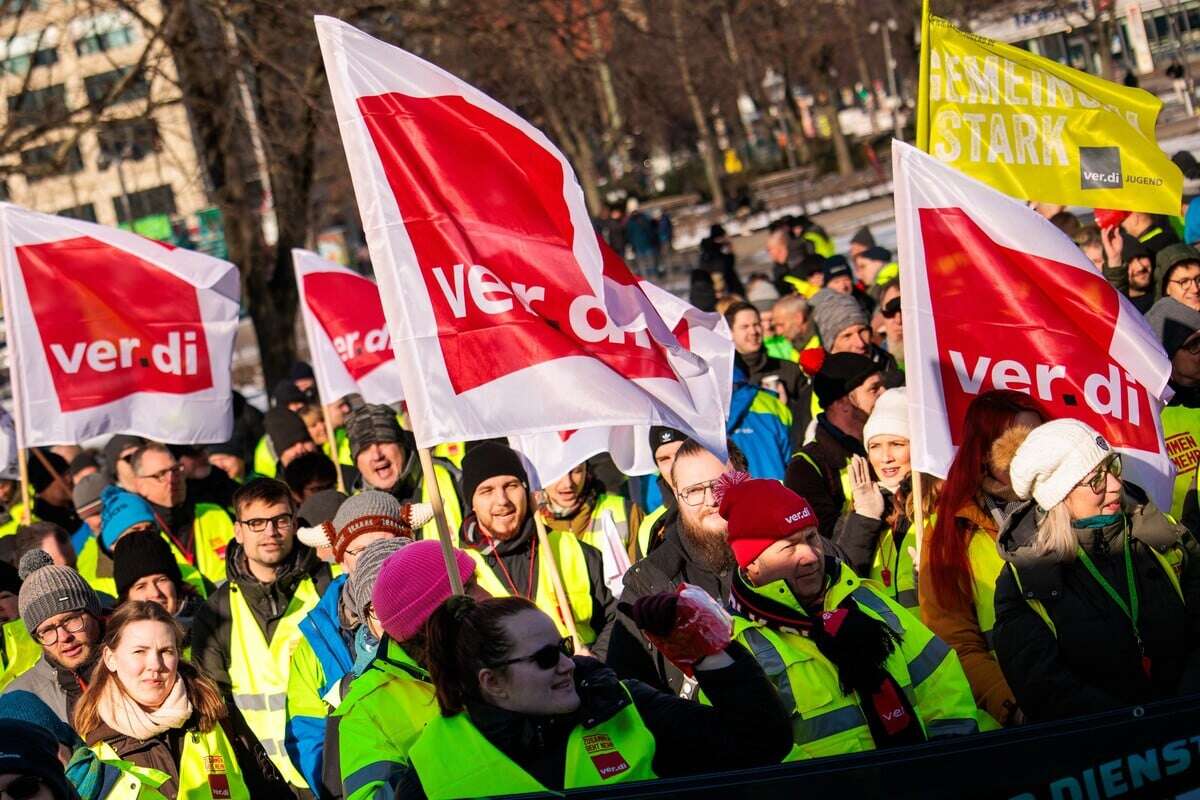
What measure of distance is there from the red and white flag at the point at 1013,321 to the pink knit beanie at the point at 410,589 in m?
1.92

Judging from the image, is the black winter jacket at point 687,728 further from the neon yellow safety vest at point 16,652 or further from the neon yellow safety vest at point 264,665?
the neon yellow safety vest at point 16,652

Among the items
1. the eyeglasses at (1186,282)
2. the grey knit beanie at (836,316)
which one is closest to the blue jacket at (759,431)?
the grey knit beanie at (836,316)

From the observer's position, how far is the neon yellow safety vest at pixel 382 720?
4.16 metres

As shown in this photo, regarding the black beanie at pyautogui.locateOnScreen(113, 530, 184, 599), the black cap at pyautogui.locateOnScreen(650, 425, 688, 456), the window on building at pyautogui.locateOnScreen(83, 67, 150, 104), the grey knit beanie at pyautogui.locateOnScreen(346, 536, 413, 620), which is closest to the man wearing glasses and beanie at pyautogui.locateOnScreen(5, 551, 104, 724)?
the black beanie at pyautogui.locateOnScreen(113, 530, 184, 599)

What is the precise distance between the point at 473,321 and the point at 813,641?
168cm

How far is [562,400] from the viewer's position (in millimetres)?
5461

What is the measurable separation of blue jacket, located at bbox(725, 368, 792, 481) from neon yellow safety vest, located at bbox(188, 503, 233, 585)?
2583 millimetres

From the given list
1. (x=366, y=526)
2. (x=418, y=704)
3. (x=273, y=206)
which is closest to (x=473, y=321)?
(x=366, y=526)

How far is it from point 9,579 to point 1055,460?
4.61 m

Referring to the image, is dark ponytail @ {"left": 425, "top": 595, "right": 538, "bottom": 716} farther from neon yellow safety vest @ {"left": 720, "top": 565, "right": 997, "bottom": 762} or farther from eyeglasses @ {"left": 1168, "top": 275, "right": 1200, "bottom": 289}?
eyeglasses @ {"left": 1168, "top": 275, "right": 1200, "bottom": 289}

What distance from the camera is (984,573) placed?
5.07 m

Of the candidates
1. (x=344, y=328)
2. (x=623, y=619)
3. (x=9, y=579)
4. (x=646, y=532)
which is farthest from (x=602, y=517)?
(x=344, y=328)

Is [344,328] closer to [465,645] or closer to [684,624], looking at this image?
[465,645]

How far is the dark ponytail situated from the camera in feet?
12.7
